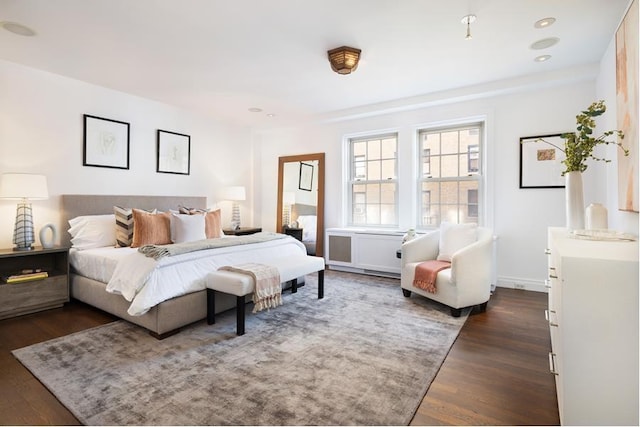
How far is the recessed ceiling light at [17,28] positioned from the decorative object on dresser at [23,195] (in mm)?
1287

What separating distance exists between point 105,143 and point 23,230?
144 cm

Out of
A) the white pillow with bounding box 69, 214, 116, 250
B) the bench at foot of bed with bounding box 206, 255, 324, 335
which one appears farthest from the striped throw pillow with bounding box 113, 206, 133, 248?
the bench at foot of bed with bounding box 206, 255, 324, 335

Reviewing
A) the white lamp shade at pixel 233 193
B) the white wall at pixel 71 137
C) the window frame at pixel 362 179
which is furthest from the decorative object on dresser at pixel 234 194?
the window frame at pixel 362 179

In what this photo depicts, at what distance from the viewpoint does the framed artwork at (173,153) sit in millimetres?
4793

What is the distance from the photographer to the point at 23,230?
3205mm

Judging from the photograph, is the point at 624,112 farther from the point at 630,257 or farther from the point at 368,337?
the point at 368,337

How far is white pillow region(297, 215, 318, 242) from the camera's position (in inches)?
224

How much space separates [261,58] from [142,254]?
222cm

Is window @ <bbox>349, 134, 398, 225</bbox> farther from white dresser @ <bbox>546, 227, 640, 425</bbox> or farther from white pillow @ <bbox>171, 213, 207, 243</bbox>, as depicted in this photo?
white dresser @ <bbox>546, 227, 640, 425</bbox>

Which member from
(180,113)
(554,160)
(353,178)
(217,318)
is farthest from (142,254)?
(554,160)

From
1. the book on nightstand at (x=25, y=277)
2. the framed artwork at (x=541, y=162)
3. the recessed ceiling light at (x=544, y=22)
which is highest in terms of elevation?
the recessed ceiling light at (x=544, y=22)

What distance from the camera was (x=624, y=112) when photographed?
219 cm

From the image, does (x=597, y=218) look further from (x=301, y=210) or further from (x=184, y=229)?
(x=301, y=210)

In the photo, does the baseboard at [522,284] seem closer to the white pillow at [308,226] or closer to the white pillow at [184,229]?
the white pillow at [308,226]
